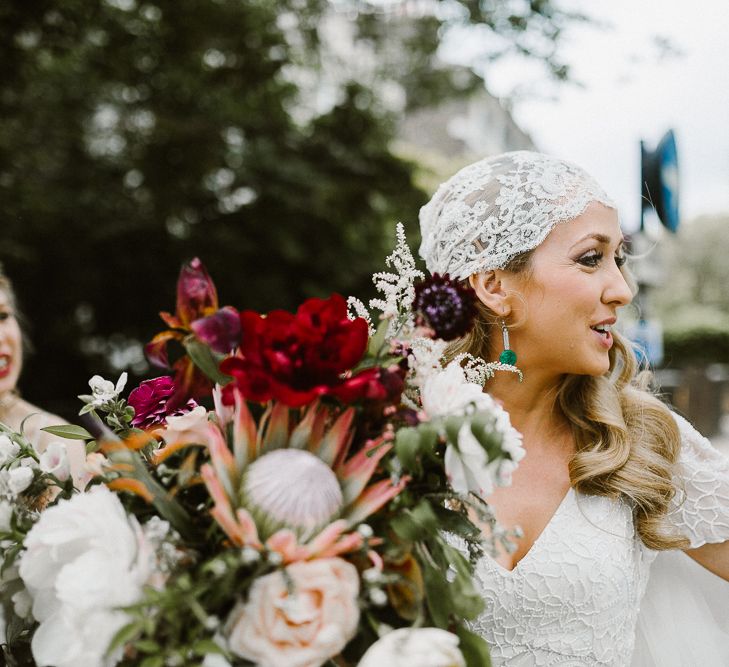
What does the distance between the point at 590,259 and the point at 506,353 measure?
0.32 meters

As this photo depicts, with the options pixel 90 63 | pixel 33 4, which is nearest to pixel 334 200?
pixel 90 63

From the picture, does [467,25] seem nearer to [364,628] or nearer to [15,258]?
[15,258]

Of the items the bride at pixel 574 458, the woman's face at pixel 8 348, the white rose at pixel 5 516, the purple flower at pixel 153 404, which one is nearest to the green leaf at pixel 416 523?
the purple flower at pixel 153 404

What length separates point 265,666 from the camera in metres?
1.02

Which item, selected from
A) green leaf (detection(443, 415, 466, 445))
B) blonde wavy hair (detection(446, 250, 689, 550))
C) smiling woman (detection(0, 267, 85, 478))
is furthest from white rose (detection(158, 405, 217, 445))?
smiling woman (detection(0, 267, 85, 478))

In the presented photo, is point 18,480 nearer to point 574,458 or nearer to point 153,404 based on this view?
point 153,404

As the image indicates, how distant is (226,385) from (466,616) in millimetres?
501

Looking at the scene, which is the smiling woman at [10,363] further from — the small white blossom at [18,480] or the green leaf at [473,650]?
the green leaf at [473,650]

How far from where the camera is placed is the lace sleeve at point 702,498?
6.62 feet

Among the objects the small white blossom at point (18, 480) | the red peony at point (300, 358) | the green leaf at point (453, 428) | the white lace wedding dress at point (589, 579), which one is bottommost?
the white lace wedding dress at point (589, 579)

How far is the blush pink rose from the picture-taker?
1008mm

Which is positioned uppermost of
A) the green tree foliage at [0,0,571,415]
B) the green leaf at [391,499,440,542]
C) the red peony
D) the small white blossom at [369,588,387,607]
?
the red peony

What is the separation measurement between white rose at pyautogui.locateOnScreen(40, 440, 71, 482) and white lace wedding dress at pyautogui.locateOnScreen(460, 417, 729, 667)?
103 centimetres

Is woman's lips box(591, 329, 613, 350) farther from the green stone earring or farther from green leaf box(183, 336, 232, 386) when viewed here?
green leaf box(183, 336, 232, 386)
